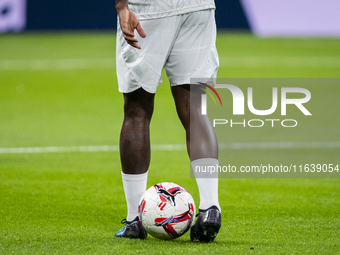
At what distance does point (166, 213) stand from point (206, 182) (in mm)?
244

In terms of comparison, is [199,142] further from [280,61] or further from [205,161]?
[280,61]

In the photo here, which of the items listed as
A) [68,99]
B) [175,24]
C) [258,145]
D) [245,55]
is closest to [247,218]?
[175,24]

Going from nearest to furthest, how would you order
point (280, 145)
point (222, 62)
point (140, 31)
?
point (140, 31) < point (280, 145) < point (222, 62)

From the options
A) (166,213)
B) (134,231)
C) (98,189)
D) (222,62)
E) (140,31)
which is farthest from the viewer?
(222,62)

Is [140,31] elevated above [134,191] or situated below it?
above

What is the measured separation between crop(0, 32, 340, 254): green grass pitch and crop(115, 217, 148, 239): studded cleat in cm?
7

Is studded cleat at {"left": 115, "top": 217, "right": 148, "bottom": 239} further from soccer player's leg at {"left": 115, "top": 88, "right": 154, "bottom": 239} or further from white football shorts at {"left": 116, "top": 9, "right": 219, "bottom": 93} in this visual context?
white football shorts at {"left": 116, "top": 9, "right": 219, "bottom": 93}

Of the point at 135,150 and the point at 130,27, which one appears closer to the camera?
the point at 130,27

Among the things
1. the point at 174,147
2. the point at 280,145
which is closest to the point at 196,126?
the point at 174,147

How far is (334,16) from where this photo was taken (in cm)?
1449

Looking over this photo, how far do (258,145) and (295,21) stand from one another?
979cm

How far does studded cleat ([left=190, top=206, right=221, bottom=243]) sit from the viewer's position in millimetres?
2893

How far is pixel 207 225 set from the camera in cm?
289

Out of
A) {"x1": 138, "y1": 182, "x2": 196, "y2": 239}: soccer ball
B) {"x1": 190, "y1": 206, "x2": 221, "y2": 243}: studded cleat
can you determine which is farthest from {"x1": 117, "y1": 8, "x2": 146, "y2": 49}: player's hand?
{"x1": 190, "y1": 206, "x2": 221, "y2": 243}: studded cleat
